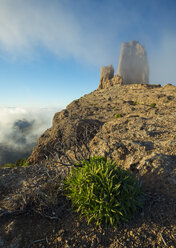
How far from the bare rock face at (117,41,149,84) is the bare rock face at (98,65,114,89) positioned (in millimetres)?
6613

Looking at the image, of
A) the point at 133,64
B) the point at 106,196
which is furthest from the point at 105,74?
the point at 106,196

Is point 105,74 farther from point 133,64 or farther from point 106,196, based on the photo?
point 106,196

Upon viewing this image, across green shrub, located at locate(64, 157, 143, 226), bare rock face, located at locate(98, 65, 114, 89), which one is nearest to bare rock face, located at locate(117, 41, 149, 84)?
bare rock face, located at locate(98, 65, 114, 89)

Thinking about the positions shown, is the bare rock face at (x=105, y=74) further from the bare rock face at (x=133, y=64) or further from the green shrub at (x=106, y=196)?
the green shrub at (x=106, y=196)

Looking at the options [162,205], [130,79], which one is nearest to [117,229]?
[162,205]

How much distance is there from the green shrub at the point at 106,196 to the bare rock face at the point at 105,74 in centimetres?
8791

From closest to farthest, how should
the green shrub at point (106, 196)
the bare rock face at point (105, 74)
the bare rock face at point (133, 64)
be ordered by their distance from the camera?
the green shrub at point (106, 196), the bare rock face at point (133, 64), the bare rock face at point (105, 74)

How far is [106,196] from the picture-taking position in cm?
376

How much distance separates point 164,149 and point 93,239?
206 inches

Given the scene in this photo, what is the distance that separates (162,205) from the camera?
180 inches

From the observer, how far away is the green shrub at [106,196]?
12.4 feet

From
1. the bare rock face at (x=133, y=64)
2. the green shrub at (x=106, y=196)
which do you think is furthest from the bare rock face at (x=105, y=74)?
the green shrub at (x=106, y=196)

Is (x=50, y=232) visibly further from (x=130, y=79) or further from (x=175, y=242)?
(x=130, y=79)

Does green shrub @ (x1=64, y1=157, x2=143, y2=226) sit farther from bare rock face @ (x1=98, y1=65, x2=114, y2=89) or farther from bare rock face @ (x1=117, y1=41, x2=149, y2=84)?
bare rock face @ (x1=98, y1=65, x2=114, y2=89)
